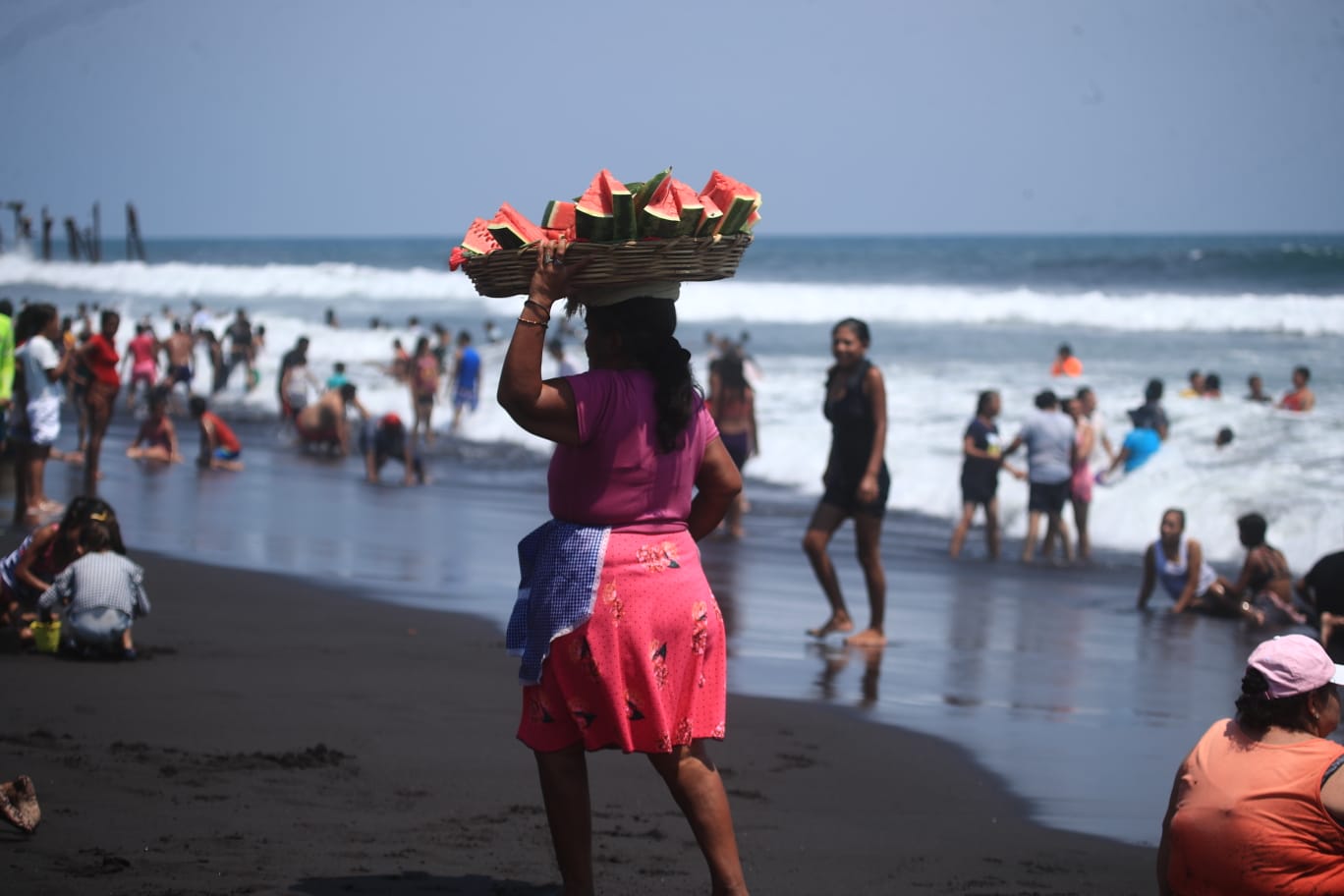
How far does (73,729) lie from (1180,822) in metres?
3.91

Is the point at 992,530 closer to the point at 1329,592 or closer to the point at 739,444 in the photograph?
the point at 739,444

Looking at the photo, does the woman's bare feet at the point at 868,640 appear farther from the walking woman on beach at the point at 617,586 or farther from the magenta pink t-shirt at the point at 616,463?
the magenta pink t-shirt at the point at 616,463

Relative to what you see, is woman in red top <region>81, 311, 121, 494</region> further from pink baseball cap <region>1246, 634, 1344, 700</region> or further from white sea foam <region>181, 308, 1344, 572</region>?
pink baseball cap <region>1246, 634, 1344, 700</region>

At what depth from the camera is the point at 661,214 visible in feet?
10.9

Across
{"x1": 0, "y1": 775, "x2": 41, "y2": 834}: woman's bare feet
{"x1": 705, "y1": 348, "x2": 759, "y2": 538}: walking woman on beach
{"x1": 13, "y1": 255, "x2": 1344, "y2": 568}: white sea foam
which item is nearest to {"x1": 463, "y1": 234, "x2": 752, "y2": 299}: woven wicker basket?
{"x1": 0, "y1": 775, "x2": 41, "y2": 834}: woman's bare feet

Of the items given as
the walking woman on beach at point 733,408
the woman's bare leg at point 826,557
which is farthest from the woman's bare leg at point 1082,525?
the woman's bare leg at point 826,557

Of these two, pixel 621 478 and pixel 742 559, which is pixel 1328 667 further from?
pixel 742 559

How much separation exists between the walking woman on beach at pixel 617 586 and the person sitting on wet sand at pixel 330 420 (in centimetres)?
1551

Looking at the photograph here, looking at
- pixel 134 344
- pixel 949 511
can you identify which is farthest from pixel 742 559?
pixel 134 344

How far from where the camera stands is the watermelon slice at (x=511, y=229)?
3.42 m

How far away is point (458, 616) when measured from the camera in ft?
27.4

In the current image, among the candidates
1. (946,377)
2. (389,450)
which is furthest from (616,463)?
(946,377)

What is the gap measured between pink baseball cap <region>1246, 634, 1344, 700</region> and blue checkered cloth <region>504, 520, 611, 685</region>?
148 cm

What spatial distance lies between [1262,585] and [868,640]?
357 cm
